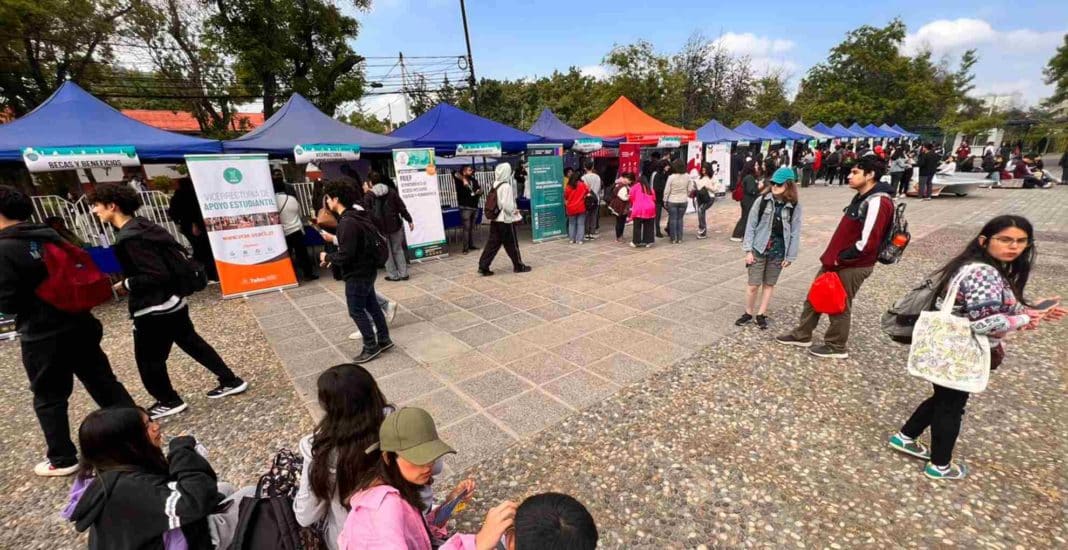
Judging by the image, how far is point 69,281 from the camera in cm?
250

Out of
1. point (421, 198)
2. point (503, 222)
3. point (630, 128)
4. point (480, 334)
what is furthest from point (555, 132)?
point (480, 334)

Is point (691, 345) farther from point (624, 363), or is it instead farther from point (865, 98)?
point (865, 98)

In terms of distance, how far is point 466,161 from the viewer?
1739cm

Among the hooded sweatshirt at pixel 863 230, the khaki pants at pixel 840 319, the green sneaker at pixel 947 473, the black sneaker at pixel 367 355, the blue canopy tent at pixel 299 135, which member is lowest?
the green sneaker at pixel 947 473

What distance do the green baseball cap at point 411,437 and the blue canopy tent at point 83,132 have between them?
6758mm

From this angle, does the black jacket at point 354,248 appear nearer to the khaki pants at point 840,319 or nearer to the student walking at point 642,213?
the khaki pants at point 840,319

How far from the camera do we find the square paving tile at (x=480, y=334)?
4457 mm

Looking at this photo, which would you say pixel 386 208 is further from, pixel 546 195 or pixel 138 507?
pixel 138 507

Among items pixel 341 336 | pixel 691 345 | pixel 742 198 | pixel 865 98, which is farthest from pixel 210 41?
pixel 865 98

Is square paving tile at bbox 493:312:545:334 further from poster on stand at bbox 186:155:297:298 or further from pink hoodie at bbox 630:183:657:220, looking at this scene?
pink hoodie at bbox 630:183:657:220

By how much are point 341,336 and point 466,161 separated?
13756 millimetres

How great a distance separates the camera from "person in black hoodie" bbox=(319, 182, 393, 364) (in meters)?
3.67

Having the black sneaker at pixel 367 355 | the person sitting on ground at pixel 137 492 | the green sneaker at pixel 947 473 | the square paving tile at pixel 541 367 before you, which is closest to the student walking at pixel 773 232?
the green sneaker at pixel 947 473

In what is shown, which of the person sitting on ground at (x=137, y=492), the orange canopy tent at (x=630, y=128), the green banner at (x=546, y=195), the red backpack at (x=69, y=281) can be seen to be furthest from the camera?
the orange canopy tent at (x=630, y=128)
